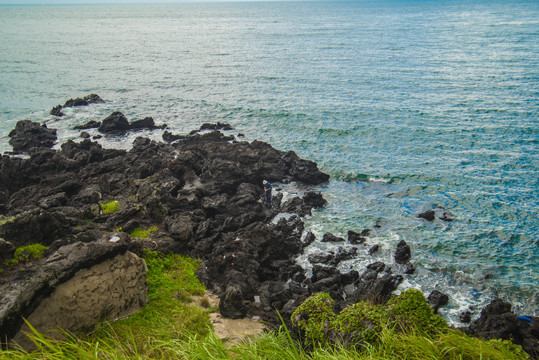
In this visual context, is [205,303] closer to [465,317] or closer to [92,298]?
[92,298]

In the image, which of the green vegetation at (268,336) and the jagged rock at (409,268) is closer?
the green vegetation at (268,336)

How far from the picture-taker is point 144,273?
50.3ft

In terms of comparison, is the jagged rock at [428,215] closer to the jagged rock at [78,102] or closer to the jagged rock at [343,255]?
the jagged rock at [343,255]

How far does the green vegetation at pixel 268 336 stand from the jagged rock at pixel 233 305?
81cm

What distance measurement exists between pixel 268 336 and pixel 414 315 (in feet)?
17.7

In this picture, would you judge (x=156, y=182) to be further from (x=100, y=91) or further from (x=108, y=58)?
(x=108, y=58)

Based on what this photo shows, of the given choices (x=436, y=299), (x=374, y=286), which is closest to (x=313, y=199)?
(x=374, y=286)

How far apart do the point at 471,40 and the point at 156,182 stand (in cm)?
9966

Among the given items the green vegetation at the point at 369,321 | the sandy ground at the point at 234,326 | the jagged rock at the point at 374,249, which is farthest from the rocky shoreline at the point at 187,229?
the green vegetation at the point at 369,321

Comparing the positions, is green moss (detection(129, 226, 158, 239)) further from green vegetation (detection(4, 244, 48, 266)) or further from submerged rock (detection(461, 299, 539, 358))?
submerged rock (detection(461, 299, 539, 358))

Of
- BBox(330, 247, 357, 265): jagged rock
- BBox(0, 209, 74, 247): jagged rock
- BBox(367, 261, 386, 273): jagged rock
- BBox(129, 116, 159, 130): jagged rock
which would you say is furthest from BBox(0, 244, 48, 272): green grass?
BBox(129, 116, 159, 130): jagged rock

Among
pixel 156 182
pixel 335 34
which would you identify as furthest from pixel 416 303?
pixel 335 34

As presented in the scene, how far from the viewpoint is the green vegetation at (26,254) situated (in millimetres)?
14961

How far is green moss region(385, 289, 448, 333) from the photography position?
1112cm
